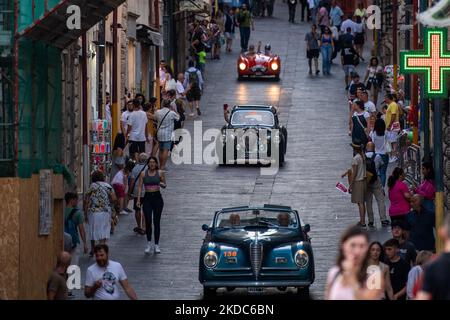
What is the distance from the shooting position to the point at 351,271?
12227 mm

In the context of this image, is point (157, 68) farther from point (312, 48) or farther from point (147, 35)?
point (312, 48)

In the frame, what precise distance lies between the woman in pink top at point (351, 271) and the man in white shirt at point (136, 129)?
2510 cm

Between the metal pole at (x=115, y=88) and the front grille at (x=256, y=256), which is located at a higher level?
A: the metal pole at (x=115, y=88)

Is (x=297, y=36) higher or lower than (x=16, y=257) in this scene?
higher

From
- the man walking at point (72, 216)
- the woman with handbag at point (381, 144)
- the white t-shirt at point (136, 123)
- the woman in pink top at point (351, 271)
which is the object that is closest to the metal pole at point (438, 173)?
the man walking at point (72, 216)

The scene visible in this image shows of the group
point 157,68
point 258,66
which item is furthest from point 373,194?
point 258,66

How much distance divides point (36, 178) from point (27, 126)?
82 centimetres

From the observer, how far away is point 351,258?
12297 millimetres

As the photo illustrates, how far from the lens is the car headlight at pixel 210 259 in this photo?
25.8m

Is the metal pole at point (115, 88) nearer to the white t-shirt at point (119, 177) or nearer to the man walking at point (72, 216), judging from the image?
the white t-shirt at point (119, 177)

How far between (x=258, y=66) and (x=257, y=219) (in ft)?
92.8

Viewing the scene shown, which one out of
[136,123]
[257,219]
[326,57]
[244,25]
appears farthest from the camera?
[244,25]
